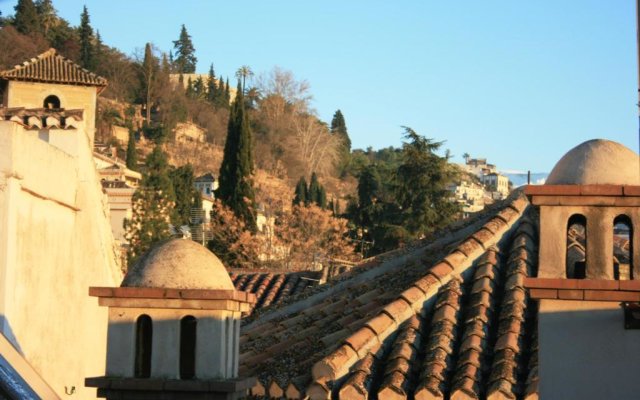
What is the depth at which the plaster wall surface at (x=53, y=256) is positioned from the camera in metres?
12.4

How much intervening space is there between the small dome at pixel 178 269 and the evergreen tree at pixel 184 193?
64833 millimetres

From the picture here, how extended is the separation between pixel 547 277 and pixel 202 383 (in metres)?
2.55

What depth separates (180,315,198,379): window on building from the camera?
8.28 meters

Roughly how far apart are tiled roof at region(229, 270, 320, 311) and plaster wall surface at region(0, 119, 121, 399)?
614 cm

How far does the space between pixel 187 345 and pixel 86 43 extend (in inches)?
3983

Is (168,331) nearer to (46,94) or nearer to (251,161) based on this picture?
(46,94)

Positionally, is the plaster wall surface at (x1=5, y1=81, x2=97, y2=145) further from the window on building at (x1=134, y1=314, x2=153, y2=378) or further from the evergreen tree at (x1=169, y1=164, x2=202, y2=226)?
the evergreen tree at (x1=169, y1=164, x2=202, y2=226)

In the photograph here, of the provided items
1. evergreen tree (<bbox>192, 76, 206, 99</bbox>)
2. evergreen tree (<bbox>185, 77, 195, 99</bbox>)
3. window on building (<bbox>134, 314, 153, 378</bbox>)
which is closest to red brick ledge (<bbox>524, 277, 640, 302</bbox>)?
window on building (<bbox>134, 314, 153, 378</bbox>)

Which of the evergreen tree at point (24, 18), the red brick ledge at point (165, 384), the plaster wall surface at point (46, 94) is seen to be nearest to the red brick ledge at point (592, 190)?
the red brick ledge at point (165, 384)

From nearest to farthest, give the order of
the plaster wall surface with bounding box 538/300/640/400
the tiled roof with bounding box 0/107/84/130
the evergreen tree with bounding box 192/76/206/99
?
the plaster wall surface with bounding box 538/300/640/400 → the tiled roof with bounding box 0/107/84/130 → the evergreen tree with bounding box 192/76/206/99

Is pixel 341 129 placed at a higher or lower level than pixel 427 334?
higher

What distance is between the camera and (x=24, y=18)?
102 metres

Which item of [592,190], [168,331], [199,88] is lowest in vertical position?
[168,331]

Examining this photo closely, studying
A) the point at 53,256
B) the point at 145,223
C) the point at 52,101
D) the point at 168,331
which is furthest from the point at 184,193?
the point at 168,331
